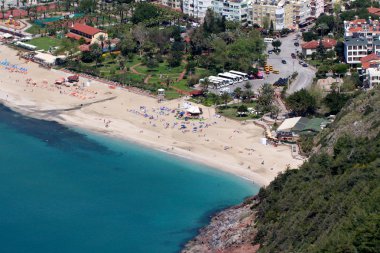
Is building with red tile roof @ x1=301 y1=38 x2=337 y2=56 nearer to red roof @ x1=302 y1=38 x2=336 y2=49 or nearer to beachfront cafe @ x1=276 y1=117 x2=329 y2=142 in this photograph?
red roof @ x1=302 y1=38 x2=336 y2=49

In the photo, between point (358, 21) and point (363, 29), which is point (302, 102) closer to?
point (363, 29)

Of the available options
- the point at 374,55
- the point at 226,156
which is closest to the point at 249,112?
the point at 226,156

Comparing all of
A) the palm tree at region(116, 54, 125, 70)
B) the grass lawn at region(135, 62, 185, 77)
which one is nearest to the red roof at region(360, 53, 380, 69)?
the grass lawn at region(135, 62, 185, 77)

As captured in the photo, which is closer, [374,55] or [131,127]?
[131,127]

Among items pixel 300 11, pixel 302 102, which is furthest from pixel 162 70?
pixel 300 11

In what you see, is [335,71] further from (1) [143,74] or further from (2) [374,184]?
(2) [374,184]

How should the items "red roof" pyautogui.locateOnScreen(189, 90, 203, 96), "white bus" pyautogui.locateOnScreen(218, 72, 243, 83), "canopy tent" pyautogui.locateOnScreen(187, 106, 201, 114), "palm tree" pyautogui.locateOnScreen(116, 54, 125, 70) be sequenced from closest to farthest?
"canopy tent" pyautogui.locateOnScreen(187, 106, 201, 114)
"red roof" pyautogui.locateOnScreen(189, 90, 203, 96)
"white bus" pyautogui.locateOnScreen(218, 72, 243, 83)
"palm tree" pyautogui.locateOnScreen(116, 54, 125, 70)
